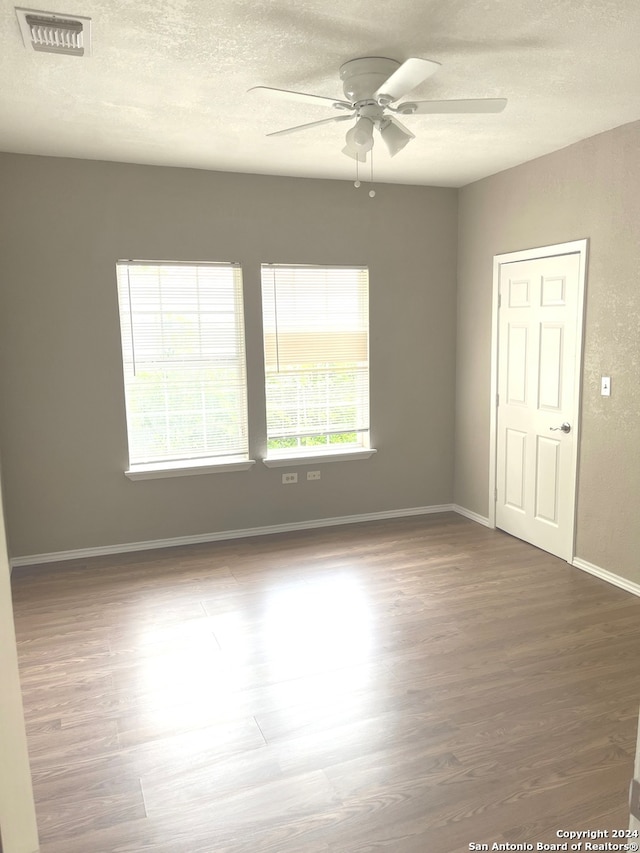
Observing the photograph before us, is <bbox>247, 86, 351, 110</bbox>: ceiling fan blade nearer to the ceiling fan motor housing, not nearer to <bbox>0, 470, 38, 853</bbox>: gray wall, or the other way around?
the ceiling fan motor housing

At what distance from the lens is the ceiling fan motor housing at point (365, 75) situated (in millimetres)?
2617

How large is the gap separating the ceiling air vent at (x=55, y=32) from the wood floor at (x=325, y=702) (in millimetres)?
2816

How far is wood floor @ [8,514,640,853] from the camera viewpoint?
2049mm

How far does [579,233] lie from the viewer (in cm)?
396

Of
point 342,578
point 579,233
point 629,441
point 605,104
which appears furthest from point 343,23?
point 342,578

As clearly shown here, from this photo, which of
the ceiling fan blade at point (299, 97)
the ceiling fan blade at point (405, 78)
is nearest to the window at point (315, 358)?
the ceiling fan blade at point (299, 97)

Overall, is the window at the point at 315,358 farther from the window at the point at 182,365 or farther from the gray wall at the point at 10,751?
the gray wall at the point at 10,751

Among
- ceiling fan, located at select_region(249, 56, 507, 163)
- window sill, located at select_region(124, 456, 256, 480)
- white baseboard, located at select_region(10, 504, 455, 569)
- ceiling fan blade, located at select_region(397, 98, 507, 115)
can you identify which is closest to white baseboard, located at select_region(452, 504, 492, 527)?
white baseboard, located at select_region(10, 504, 455, 569)

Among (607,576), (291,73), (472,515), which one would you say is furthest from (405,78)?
(472,515)

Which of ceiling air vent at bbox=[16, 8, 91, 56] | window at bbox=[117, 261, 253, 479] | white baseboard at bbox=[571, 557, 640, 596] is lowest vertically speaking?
white baseboard at bbox=[571, 557, 640, 596]

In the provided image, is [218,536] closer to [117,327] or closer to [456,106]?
[117,327]

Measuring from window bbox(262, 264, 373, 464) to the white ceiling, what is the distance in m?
1.02

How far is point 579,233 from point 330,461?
8.19ft

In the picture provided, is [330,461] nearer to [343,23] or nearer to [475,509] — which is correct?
[475,509]
